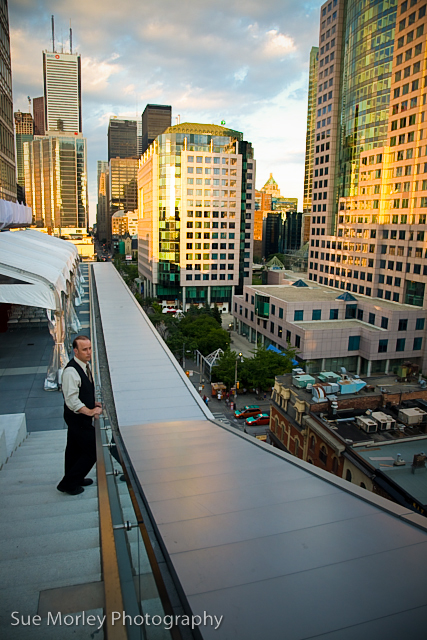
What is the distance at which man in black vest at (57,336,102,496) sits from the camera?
5.55 meters

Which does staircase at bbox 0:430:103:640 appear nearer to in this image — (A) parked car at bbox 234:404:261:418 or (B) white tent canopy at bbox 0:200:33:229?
(B) white tent canopy at bbox 0:200:33:229

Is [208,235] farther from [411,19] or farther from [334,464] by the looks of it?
[334,464]

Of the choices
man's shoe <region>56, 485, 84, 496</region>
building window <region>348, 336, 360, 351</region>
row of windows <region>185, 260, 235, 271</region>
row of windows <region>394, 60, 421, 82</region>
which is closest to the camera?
man's shoe <region>56, 485, 84, 496</region>

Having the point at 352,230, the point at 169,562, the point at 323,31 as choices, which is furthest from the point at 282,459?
the point at 323,31

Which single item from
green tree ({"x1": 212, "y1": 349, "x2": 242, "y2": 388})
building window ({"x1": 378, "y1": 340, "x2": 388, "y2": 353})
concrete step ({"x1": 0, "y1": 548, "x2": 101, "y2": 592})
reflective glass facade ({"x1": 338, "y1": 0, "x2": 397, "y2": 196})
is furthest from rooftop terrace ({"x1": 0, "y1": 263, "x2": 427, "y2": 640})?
reflective glass facade ({"x1": 338, "y1": 0, "x2": 397, "y2": 196})

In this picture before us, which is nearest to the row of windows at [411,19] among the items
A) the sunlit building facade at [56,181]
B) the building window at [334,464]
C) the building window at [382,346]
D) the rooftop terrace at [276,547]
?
the building window at [382,346]

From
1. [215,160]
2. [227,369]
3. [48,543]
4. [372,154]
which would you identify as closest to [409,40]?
[372,154]

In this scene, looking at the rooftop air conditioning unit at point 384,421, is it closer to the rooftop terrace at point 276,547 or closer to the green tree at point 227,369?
the green tree at point 227,369

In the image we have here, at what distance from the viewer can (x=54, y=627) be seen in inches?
117

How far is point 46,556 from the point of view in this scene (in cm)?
405

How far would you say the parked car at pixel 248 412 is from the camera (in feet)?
107

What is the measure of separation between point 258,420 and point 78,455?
1078 inches

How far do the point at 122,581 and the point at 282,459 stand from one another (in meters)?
4.55

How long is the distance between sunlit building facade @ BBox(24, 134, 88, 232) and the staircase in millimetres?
147956
